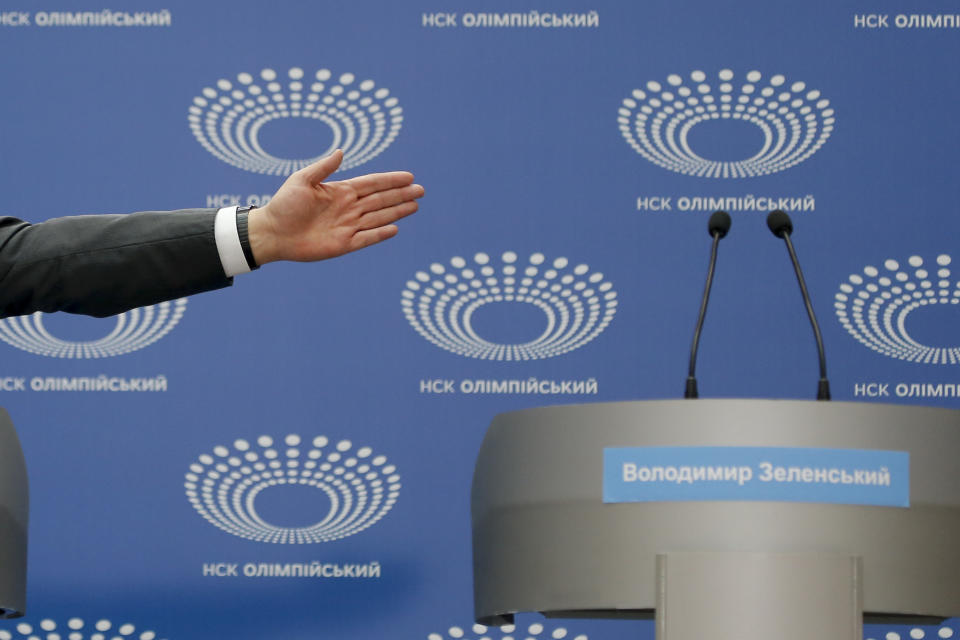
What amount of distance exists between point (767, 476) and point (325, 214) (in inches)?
32.3

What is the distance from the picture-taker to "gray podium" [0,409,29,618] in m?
2.08

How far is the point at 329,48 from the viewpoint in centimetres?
298

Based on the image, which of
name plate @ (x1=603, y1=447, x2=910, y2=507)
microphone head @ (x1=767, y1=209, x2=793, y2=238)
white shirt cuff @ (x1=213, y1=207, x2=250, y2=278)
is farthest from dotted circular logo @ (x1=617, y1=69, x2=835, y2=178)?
name plate @ (x1=603, y1=447, x2=910, y2=507)

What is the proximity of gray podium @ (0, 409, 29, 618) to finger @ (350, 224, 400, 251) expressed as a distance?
57 cm

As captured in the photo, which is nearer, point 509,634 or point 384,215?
point 384,215

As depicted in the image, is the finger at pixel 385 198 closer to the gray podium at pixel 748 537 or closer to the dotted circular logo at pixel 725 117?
the gray podium at pixel 748 537

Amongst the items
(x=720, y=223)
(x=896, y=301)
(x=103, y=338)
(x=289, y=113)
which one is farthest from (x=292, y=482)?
(x=896, y=301)

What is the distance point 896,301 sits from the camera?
9.39ft

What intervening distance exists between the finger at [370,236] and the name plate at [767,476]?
0.62 m

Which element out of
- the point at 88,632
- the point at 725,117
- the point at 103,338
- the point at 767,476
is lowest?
the point at 88,632

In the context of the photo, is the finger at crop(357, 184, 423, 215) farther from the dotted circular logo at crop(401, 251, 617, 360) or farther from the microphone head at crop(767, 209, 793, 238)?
the dotted circular logo at crop(401, 251, 617, 360)

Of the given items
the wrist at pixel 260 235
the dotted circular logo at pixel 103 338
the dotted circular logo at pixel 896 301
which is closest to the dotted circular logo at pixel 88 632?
the dotted circular logo at pixel 103 338

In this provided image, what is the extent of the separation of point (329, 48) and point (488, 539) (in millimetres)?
1393

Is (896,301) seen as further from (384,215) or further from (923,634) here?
(384,215)
